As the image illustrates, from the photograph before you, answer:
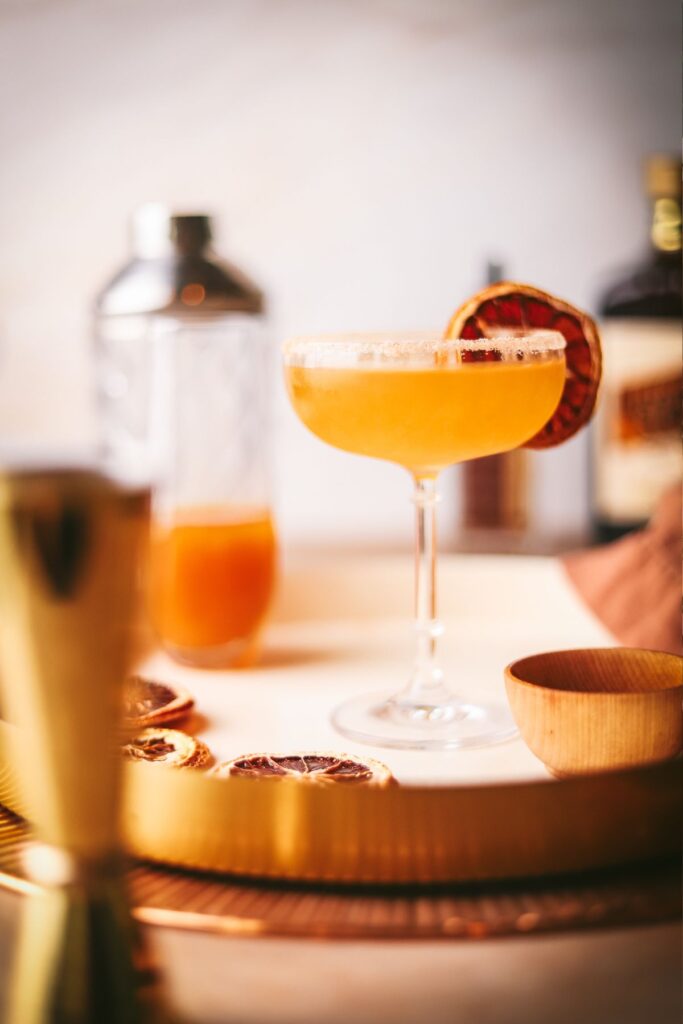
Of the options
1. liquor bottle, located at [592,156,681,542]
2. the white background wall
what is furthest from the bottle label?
the white background wall

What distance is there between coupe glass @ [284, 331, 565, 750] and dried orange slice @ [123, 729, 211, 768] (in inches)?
5.2

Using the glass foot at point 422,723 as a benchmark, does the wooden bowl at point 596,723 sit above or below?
above

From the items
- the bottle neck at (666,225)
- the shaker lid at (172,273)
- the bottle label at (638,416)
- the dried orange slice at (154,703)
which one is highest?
the bottle neck at (666,225)

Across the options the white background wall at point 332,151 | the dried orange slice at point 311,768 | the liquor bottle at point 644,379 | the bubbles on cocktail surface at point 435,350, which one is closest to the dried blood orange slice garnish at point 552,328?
the bubbles on cocktail surface at point 435,350

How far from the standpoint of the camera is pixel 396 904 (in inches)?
20.9

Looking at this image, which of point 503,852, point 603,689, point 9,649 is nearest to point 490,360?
point 603,689

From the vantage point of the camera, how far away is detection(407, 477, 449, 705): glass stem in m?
0.91

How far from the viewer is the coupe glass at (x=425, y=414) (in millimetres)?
822

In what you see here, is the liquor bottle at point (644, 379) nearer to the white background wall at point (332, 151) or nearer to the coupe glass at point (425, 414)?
the white background wall at point (332, 151)

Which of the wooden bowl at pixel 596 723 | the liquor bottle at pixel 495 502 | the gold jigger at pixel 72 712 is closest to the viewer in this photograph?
the gold jigger at pixel 72 712

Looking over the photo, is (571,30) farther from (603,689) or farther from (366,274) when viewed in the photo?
(603,689)

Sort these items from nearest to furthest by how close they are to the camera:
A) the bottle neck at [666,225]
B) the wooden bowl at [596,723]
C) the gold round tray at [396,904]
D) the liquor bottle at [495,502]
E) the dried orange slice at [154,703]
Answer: the gold round tray at [396,904] → the wooden bowl at [596,723] → the dried orange slice at [154,703] → the bottle neck at [666,225] → the liquor bottle at [495,502]

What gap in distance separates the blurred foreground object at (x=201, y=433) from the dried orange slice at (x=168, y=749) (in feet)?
0.54

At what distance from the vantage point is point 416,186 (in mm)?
1805
